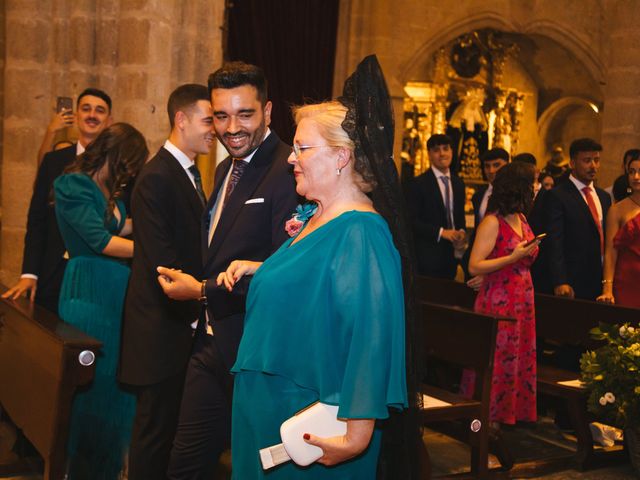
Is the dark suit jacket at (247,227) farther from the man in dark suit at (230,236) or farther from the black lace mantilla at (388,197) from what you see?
the black lace mantilla at (388,197)

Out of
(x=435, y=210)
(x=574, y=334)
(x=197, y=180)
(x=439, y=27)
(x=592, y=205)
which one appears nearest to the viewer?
(x=197, y=180)

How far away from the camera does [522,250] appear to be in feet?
15.3

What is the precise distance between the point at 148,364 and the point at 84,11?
9.63 ft

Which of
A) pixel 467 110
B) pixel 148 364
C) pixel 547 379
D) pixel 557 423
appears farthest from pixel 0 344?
pixel 467 110

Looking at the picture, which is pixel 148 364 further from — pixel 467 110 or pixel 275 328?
pixel 467 110

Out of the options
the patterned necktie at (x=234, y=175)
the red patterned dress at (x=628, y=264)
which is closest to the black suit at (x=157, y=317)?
the patterned necktie at (x=234, y=175)

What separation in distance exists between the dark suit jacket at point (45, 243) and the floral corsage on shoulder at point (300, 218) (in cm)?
208

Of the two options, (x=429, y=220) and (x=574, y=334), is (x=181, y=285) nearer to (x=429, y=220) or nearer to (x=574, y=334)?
(x=574, y=334)

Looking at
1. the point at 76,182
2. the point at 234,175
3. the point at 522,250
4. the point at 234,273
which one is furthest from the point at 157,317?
the point at 522,250

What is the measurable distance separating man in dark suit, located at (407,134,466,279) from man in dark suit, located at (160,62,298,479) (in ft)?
13.1

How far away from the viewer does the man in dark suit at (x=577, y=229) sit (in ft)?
18.9

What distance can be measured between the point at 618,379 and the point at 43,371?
2.63 meters

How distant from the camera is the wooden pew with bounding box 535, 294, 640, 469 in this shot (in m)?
4.70

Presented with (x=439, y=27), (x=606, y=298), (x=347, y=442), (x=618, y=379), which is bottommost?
(x=618, y=379)
